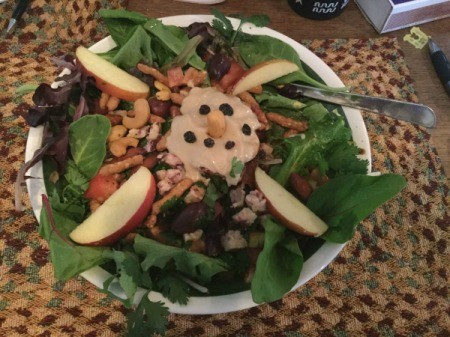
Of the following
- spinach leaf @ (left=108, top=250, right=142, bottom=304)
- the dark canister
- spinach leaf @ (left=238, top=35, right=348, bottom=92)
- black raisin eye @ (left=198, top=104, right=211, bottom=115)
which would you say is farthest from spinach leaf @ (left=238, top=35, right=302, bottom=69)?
spinach leaf @ (left=108, top=250, right=142, bottom=304)

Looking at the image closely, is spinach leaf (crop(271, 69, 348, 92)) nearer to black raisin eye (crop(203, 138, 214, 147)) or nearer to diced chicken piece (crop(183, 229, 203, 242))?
black raisin eye (crop(203, 138, 214, 147))

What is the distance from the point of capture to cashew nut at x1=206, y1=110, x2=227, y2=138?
2.90 ft

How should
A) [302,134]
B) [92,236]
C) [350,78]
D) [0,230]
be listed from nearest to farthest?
[92,236], [302,134], [0,230], [350,78]

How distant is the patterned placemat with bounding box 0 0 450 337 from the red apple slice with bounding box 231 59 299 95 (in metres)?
0.37

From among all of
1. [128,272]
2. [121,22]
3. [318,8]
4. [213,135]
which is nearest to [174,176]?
[213,135]

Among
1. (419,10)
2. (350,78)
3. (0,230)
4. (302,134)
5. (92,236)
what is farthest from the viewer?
(419,10)

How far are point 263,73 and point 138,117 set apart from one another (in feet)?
1.02

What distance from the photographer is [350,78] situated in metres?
1.31

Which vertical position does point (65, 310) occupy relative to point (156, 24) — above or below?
below

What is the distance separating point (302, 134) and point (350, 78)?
1.61 ft

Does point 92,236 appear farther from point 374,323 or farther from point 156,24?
point 374,323

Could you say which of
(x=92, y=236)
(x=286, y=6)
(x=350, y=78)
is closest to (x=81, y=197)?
(x=92, y=236)

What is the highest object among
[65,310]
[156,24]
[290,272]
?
[156,24]

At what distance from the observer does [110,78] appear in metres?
0.96
